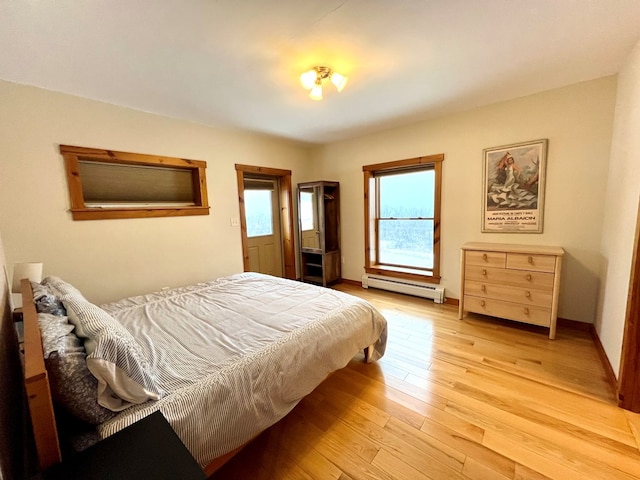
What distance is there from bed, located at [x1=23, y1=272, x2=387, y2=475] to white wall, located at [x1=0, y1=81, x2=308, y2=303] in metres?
0.65

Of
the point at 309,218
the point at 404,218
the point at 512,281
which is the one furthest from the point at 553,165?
the point at 309,218

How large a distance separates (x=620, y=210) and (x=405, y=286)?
7.44 ft

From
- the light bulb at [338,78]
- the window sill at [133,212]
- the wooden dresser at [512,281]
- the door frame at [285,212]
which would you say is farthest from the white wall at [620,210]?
the window sill at [133,212]

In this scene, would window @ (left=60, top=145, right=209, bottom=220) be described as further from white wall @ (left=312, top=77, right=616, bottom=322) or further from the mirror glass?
white wall @ (left=312, top=77, right=616, bottom=322)

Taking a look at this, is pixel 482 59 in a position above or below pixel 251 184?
above

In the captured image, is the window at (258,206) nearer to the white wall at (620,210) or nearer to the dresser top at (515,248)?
the dresser top at (515,248)

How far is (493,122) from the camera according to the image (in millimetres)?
2930

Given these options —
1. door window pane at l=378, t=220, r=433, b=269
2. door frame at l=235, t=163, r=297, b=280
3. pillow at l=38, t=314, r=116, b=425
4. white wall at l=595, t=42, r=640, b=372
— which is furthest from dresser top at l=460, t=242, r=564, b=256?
pillow at l=38, t=314, r=116, b=425

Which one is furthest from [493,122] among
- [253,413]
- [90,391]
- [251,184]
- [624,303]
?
[90,391]

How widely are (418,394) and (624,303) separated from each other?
1.52 m

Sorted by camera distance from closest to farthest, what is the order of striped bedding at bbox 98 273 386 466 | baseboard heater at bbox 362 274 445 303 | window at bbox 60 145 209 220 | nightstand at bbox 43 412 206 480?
1. nightstand at bbox 43 412 206 480
2. striped bedding at bbox 98 273 386 466
3. window at bbox 60 145 209 220
4. baseboard heater at bbox 362 274 445 303

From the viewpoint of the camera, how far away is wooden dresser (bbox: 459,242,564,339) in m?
2.46

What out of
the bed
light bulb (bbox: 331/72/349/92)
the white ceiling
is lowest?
the bed

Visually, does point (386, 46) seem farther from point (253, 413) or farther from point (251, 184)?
point (251, 184)
